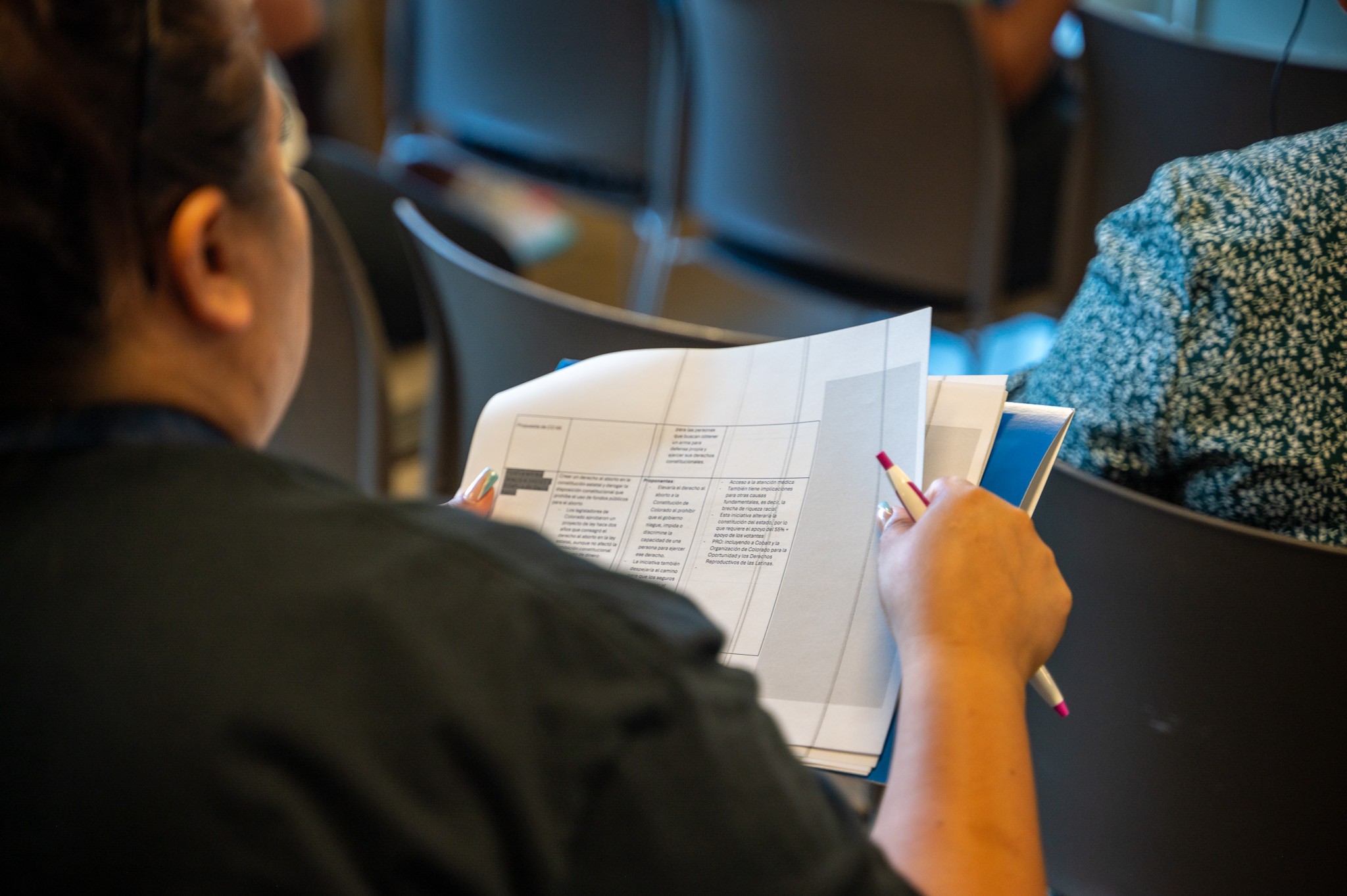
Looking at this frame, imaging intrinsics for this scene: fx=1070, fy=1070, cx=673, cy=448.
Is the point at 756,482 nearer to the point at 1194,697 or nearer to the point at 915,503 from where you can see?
the point at 915,503

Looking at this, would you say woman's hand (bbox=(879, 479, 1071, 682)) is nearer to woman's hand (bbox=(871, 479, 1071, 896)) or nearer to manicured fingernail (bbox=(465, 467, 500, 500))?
woman's hand (bbox=(871, 479, 1071, 896))

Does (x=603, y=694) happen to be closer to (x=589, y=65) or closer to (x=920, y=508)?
(x=920, y=508)

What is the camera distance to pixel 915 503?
1.96ft

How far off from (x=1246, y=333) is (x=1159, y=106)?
786mm

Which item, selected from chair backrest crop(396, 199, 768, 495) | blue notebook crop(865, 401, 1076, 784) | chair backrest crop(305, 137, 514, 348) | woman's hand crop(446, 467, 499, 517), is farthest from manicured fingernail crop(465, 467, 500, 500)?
chair backrest crop(305, 137, 514, 348)

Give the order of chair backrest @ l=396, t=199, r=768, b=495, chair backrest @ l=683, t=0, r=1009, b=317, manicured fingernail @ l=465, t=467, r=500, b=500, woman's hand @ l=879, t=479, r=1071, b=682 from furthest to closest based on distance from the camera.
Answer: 1. chair backrest @ l=683, t=0, r=1009, b=317
2. chair backrest @ l=396, t=199, r=768, b=495
3. manicured fingernail @ l=465, t=467, r=500, b=500
4. woman's hand @ l=879, t=479, r=1071, b=682

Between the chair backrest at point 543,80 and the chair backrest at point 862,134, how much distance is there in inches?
5.5

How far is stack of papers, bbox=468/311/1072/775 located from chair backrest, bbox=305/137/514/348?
0.85 m

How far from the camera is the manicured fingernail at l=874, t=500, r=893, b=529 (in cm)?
61

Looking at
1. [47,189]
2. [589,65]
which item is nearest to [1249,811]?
[47,189]

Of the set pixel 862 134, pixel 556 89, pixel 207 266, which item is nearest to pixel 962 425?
pixel 207 266

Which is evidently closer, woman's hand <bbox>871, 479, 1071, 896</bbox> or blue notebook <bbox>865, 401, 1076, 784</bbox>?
woman's hand <bbox>871, 479, 1071, 896</bbox>

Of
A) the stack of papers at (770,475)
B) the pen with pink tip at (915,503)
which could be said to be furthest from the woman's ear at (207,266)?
the pen with pink tip at (915,503)

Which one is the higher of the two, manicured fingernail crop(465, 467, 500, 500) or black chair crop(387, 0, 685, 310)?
black chair crop(387, 0, 685, 310)
